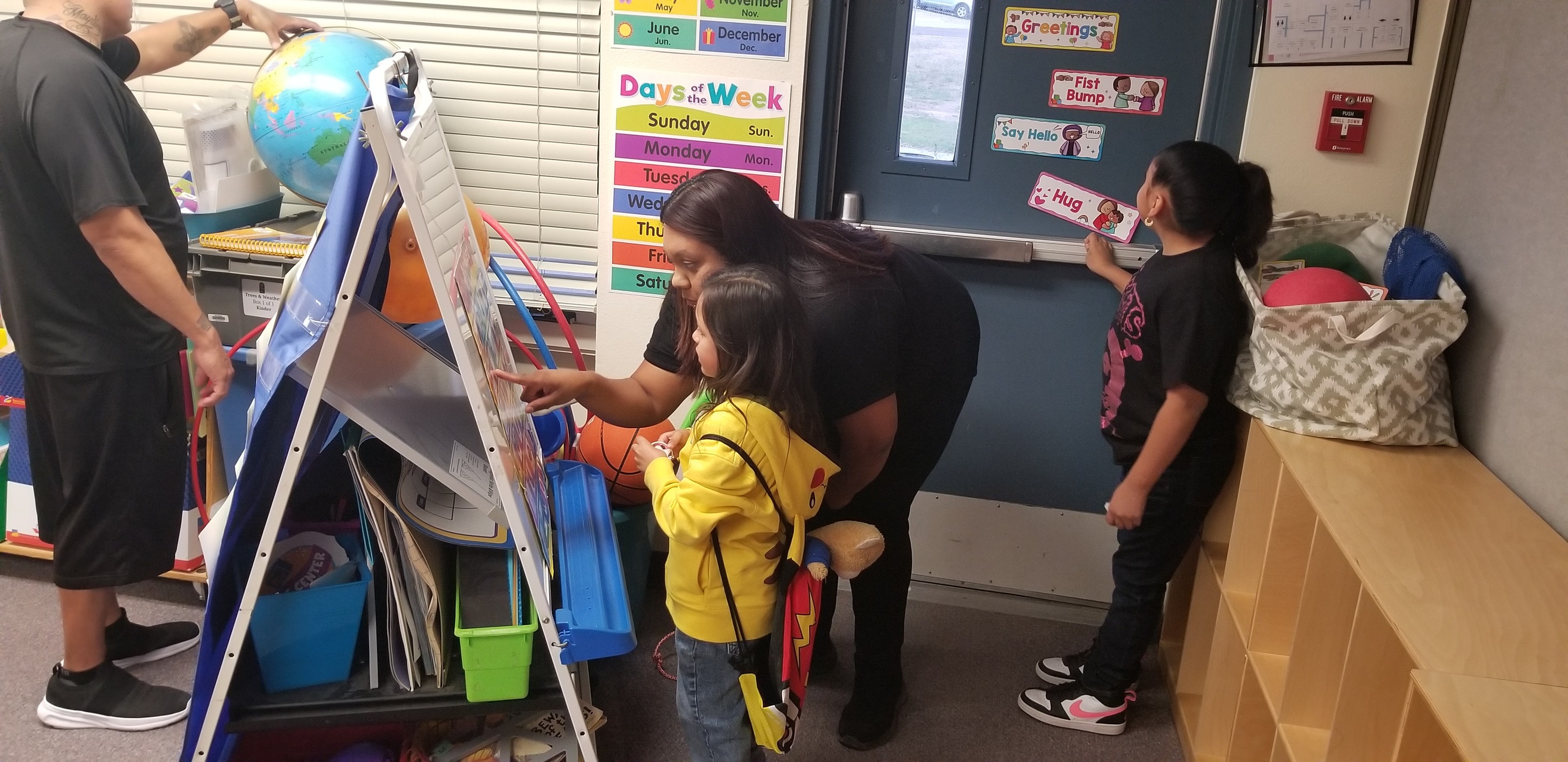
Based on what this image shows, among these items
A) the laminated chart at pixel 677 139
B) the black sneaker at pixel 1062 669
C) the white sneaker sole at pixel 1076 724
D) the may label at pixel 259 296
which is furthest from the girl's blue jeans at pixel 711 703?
the may label at pixel 259 296

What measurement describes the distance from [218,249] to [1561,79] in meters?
2.62

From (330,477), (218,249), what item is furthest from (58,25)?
(330,477)

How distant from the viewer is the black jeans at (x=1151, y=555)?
2.06m

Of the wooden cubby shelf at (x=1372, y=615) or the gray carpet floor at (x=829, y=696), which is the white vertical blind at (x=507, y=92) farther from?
the wooden cubby shelf at (x=1372, y=615)

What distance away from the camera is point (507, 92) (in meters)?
2.68

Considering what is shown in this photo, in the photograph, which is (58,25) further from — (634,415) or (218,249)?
(634,415)

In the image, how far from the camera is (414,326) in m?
1.93

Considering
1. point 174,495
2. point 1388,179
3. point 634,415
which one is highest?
point 1388,179

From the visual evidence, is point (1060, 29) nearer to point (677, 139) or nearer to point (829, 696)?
point (677, 139)

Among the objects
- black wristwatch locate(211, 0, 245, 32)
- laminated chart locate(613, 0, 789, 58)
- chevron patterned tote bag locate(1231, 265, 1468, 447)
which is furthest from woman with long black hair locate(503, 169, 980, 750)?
black wristwatch locate(211, 0, 245, 32)

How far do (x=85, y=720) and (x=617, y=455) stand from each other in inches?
45.3

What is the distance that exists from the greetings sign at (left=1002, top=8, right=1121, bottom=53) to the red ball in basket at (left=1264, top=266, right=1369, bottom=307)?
73cm

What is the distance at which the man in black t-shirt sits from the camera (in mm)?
1776

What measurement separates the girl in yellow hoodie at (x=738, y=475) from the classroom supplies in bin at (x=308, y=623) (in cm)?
51
